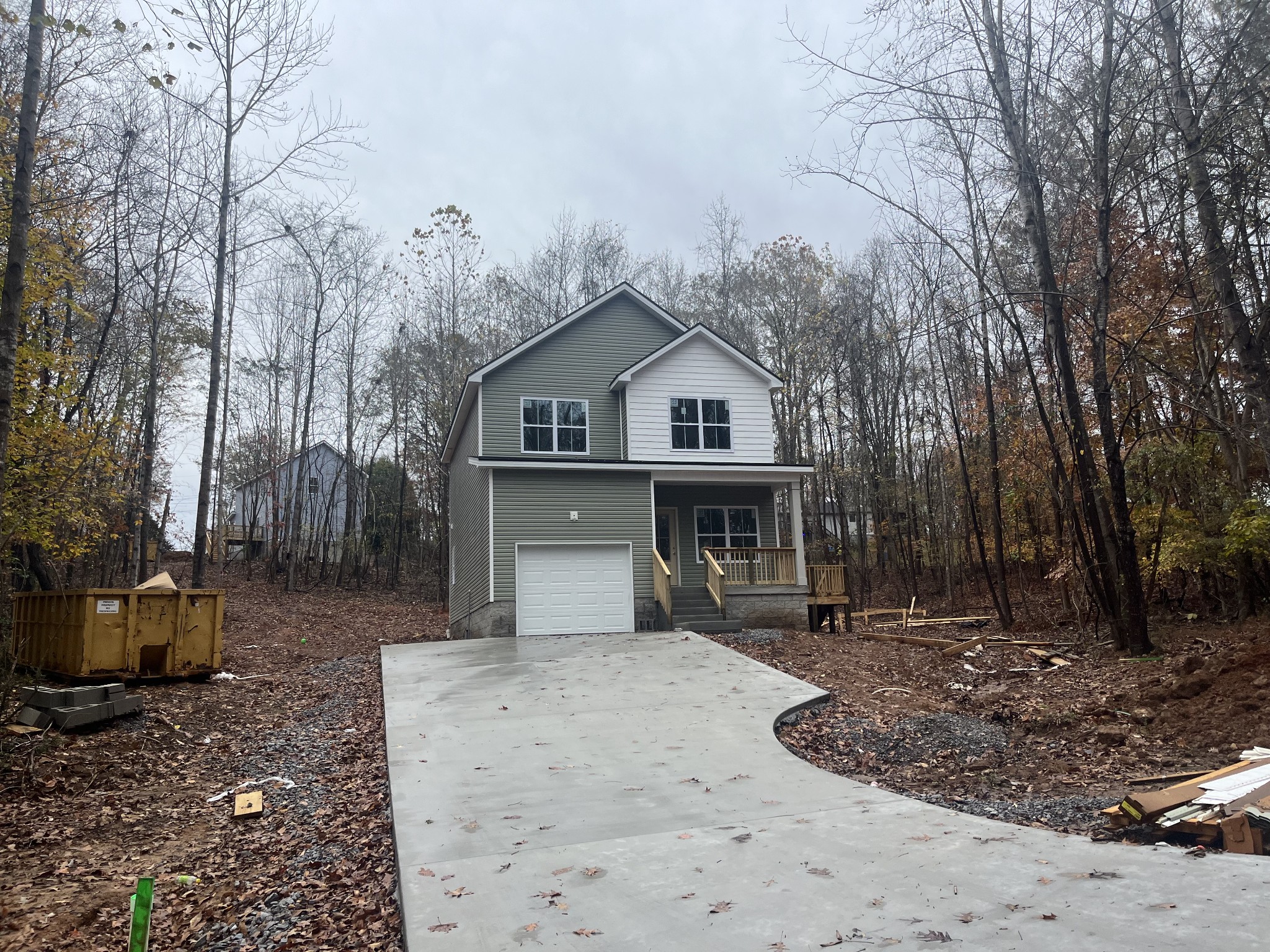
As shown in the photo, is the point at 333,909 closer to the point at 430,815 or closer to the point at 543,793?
the point at 430,815

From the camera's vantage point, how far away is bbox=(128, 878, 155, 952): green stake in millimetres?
1940

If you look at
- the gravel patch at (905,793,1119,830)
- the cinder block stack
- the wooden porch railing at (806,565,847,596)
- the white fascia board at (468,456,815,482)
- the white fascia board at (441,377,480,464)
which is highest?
the white fascia board at (441,377,480,464)

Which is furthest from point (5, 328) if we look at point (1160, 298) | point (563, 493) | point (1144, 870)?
point (1160, 298)

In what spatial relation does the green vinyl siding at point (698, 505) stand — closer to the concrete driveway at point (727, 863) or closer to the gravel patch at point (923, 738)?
the gravel patch at point (923, 738)

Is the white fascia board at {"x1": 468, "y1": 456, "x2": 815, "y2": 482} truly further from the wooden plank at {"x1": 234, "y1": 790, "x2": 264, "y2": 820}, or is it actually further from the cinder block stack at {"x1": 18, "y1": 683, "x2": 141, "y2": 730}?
the wooden plank at {"x1": 234, "y1": 790, "x2": 264, "y2": 820}

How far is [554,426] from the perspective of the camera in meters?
18.4

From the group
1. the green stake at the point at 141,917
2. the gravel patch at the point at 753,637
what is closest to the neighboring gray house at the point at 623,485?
the gravel patch at the point at 753,637

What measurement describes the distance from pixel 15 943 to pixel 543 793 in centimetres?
311

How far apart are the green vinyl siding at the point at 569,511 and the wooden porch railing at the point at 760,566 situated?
1.61 meters

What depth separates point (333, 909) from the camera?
Result: 4062mm

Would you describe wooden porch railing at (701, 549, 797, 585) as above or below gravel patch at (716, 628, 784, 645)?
above

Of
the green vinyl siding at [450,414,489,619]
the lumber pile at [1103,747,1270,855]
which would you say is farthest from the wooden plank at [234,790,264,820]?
the green vinyl siding at [450,414,489,619]

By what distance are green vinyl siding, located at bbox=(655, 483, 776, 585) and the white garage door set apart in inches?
89.3

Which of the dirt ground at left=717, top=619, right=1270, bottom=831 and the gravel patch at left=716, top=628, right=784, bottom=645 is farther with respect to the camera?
the gravel patch at left=716, top=628, right=784, bottom=645
